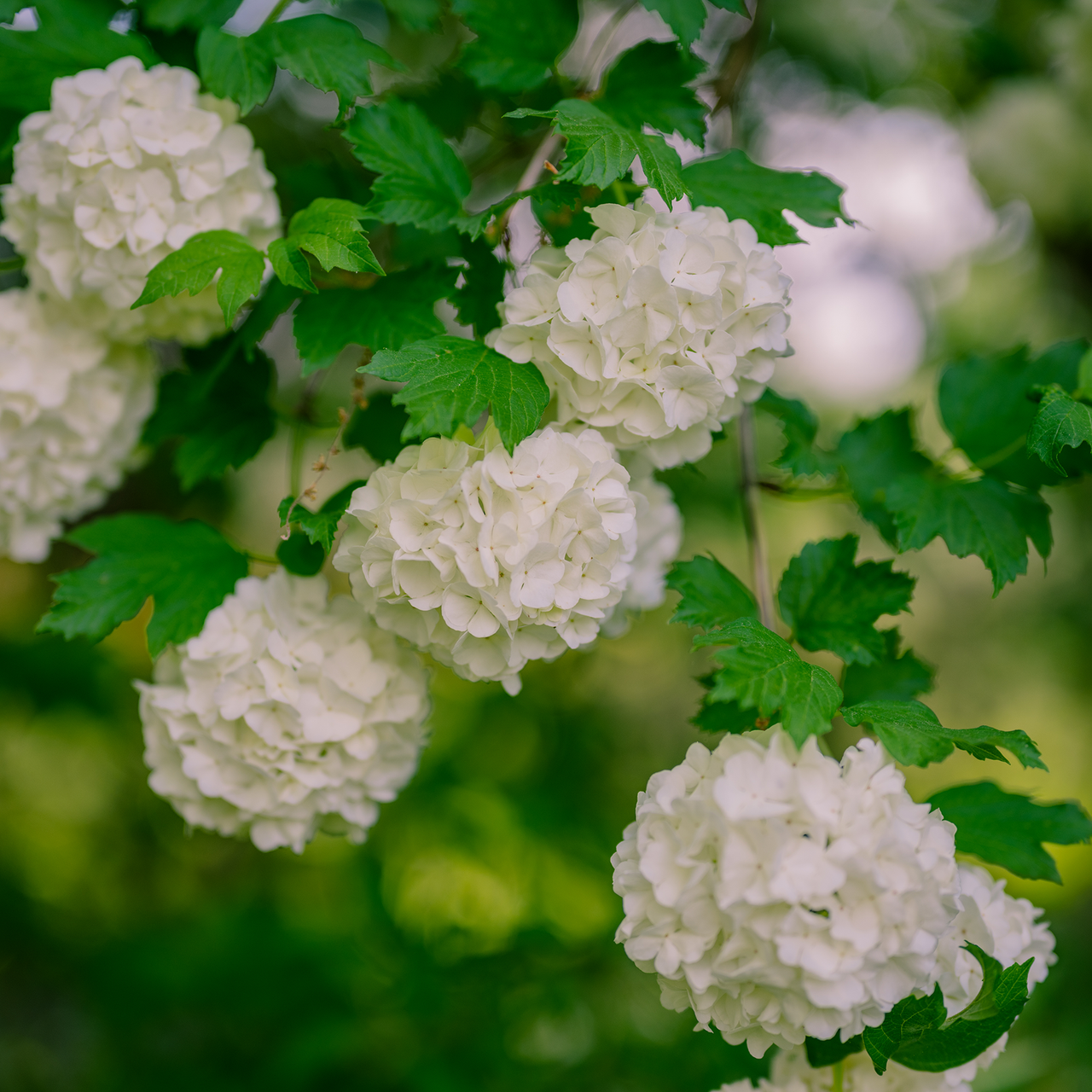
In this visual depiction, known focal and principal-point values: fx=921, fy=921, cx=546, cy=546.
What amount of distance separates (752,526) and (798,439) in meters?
0.17

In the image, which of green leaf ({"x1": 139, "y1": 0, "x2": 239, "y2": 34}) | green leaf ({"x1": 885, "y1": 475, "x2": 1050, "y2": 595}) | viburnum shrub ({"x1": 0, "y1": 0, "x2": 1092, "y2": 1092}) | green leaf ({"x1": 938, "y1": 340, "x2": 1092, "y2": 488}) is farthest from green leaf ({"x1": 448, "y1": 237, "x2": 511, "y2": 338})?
green leaf ({"x1": 938, "y1": 340, "x2": 1092, "y2": 488})

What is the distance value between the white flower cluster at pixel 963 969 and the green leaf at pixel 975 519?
41cm

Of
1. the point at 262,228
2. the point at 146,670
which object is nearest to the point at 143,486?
the point at 146,670

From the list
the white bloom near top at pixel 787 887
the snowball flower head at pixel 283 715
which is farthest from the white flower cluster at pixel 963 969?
the snowball flower head at pixel 283 715

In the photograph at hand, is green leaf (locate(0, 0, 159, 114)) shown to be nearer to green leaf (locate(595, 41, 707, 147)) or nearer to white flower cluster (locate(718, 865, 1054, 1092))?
green leaf (locate(595, 41, 707, 147))

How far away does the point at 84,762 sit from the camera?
424 centimetres

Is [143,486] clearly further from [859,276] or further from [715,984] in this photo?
[859,276]

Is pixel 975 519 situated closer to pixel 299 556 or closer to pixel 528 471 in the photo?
pixel 528 471

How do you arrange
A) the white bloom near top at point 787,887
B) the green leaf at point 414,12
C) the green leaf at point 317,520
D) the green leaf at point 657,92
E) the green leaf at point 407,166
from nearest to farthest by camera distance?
the white bloom near top at point 787,887, the green leaf at point 317,520, the green leaf at point 407,166, the green leaf at point 657,92, the green leaf at point 414,12

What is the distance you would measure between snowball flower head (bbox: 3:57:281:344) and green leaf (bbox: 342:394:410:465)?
275 millimetres

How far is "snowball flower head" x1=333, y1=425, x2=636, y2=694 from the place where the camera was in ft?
3.43

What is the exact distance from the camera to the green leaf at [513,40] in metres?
1.36

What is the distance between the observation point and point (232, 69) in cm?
133

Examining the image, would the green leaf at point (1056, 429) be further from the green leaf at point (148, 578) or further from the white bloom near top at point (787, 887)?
Result: the green leaf at point (148, 578)
